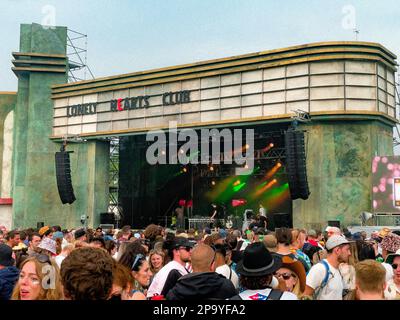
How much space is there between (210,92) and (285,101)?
16.1 ft

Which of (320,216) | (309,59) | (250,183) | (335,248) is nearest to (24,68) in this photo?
(250,183)

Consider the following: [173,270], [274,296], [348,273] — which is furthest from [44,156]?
[274,296]

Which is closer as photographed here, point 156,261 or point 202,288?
point 202,288

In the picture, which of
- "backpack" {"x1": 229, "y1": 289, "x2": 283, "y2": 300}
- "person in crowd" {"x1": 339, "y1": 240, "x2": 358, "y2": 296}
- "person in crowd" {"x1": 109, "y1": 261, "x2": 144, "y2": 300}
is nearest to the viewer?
"backpack" {"x1": 229, "y1": 289, "x2": 283, "y2": 300}

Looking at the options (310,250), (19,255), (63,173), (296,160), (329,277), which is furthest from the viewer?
(63,173)

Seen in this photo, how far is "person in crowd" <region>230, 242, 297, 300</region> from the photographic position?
4.22 m

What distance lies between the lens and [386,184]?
85.4 ft

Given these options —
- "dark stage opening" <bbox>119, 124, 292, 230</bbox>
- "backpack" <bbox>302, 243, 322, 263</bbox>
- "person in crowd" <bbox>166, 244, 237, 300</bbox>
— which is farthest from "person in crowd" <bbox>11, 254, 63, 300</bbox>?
"dark stage opening" <bbox>119, 124, 292, 230</bbox>

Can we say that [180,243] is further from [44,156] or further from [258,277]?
[44,156]

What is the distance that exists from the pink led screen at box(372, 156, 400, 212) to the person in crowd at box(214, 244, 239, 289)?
20.2 meters

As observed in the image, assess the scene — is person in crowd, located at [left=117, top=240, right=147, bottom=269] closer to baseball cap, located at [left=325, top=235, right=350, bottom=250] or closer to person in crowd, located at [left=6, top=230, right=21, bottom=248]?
baseball cap, located at [left=325, top=235, right=350, bottom=250]

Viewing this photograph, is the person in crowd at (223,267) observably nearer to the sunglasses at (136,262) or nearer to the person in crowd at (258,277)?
the sunglasses at (136,262)

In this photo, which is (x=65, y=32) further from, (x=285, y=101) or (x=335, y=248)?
(x=335, y=248)

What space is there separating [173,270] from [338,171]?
22222mm
